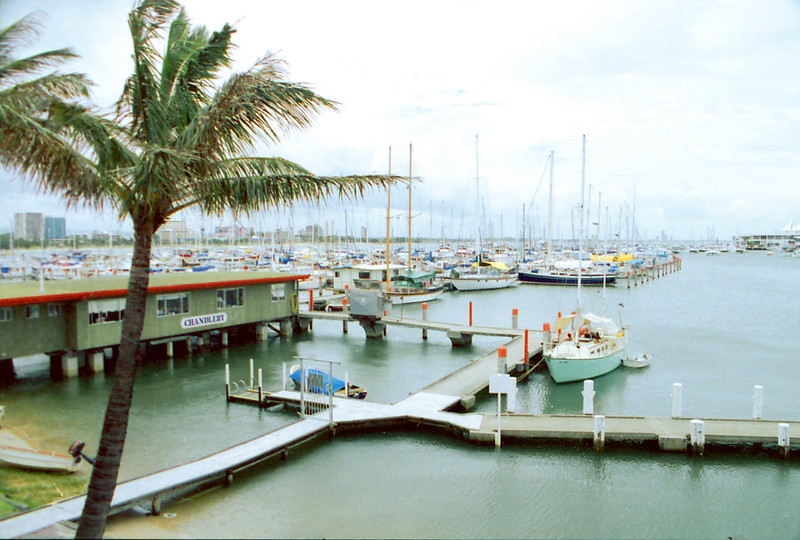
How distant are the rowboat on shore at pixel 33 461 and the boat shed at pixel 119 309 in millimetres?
11535

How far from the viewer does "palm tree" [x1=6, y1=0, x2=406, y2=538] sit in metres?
7.87

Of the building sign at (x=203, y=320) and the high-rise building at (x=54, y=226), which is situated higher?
the high-rise building at (x=54, y=226)

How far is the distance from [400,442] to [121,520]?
8.64 m

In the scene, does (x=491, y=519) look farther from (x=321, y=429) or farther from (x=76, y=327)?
(x=76, y=327)

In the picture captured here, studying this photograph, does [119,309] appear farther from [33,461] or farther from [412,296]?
[412,296]

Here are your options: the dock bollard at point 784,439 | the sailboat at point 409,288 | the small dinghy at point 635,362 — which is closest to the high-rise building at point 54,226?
the dock bollard at point 784,439

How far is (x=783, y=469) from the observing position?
1659 cm

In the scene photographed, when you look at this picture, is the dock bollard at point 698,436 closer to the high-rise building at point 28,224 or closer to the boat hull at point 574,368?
the boat hull at point 574,368

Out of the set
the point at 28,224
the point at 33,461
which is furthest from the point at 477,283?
the point at 33,461

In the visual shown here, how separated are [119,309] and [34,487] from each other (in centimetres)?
1537

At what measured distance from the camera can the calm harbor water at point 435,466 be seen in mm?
12938

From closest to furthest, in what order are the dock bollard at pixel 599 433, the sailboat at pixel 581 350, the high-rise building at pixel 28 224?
the high-rise building at pixel 28 224 < the dock bollard at pixel 599 433 < the sailboat at pixel 581 350

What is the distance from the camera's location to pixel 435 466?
1625cm

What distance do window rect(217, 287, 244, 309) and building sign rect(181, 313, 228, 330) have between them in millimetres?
594
